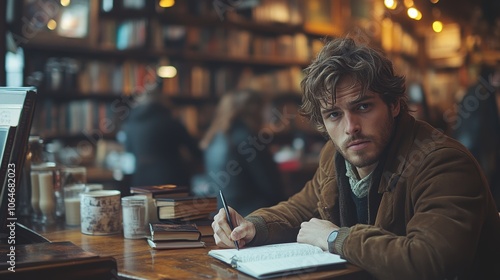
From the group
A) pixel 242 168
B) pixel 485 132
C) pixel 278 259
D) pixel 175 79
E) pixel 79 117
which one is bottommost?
pixel 278 259

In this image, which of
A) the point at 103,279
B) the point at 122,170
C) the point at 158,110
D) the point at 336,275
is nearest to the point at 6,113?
the point at 103,279

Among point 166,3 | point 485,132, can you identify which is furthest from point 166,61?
point 485,132

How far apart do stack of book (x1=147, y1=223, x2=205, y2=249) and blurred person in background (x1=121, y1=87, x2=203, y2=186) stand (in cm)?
245

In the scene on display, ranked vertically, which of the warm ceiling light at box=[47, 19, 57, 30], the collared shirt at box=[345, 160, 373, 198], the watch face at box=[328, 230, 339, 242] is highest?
the warm ceiling light at box=[47, 19, 57, 30]

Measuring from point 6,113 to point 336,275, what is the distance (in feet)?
3.81

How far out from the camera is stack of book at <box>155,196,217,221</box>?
78.7 inches

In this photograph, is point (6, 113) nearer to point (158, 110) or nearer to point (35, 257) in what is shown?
point (35, 257)

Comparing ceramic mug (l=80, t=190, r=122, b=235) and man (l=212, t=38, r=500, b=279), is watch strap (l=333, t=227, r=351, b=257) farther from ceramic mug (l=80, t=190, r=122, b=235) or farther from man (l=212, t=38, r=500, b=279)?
ceramic mug (l=80, t=190, r=122, b=235)

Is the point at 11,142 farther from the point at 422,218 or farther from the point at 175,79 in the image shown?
the point at 175,79

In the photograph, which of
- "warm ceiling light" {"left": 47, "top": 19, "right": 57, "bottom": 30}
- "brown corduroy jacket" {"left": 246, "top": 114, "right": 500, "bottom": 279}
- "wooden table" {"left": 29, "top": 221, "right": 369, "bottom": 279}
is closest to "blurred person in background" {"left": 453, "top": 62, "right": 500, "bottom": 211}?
"brown corduroy jacket" {"left": 246, "top": 114, "right": 500, "bottom": 279}

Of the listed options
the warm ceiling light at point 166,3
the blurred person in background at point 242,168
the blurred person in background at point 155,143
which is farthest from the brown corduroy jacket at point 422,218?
the warm ceiling light at point 166,3

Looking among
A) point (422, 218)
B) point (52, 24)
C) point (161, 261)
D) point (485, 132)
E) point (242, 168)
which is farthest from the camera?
point (52, 24)

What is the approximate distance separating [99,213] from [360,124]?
95 cm

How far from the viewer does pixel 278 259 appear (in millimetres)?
1533
